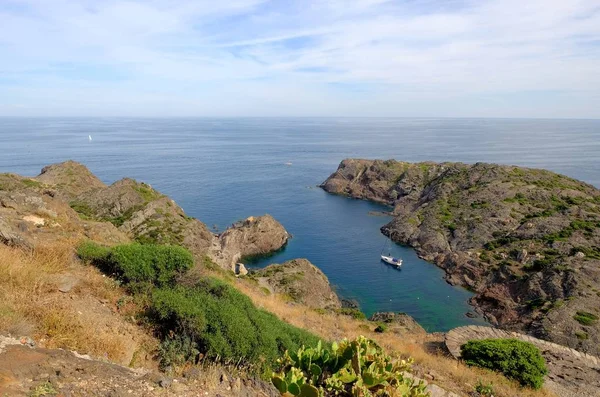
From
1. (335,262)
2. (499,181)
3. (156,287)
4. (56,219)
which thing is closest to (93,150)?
(335,262)

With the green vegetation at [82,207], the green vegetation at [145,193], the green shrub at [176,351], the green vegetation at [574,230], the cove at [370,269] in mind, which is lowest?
the cove at [370,269]

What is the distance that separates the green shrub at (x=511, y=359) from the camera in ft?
51.7

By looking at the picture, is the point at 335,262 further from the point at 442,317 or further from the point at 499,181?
the point at 499,181

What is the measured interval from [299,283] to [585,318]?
82.3ft

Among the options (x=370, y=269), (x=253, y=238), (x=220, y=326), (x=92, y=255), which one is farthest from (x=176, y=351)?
(x=253, y=238)

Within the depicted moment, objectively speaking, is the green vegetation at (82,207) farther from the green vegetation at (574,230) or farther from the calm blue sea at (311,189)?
the green vegetation at (574,230)

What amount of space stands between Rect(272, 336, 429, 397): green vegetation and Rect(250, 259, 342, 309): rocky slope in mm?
26739

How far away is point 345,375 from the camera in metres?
7.67

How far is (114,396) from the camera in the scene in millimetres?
6027

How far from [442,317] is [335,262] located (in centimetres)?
1833

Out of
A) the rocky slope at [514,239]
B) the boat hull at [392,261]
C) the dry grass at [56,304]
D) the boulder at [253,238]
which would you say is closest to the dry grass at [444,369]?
the dry grass at [56,304]

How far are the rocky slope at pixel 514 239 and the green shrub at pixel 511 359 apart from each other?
20.3 m

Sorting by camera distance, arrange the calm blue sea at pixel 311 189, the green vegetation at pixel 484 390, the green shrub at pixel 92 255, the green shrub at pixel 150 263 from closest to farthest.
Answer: the green shrub at pixel 150 263 < the green shrub at pixel 92 255 < the green vegetation at pixel 484 390 < the calm blue sea at pixel 311 189

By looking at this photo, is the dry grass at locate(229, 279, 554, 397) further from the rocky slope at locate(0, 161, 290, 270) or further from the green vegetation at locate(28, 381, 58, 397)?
the green vegetation at locate(28, 381, 58, 397)
